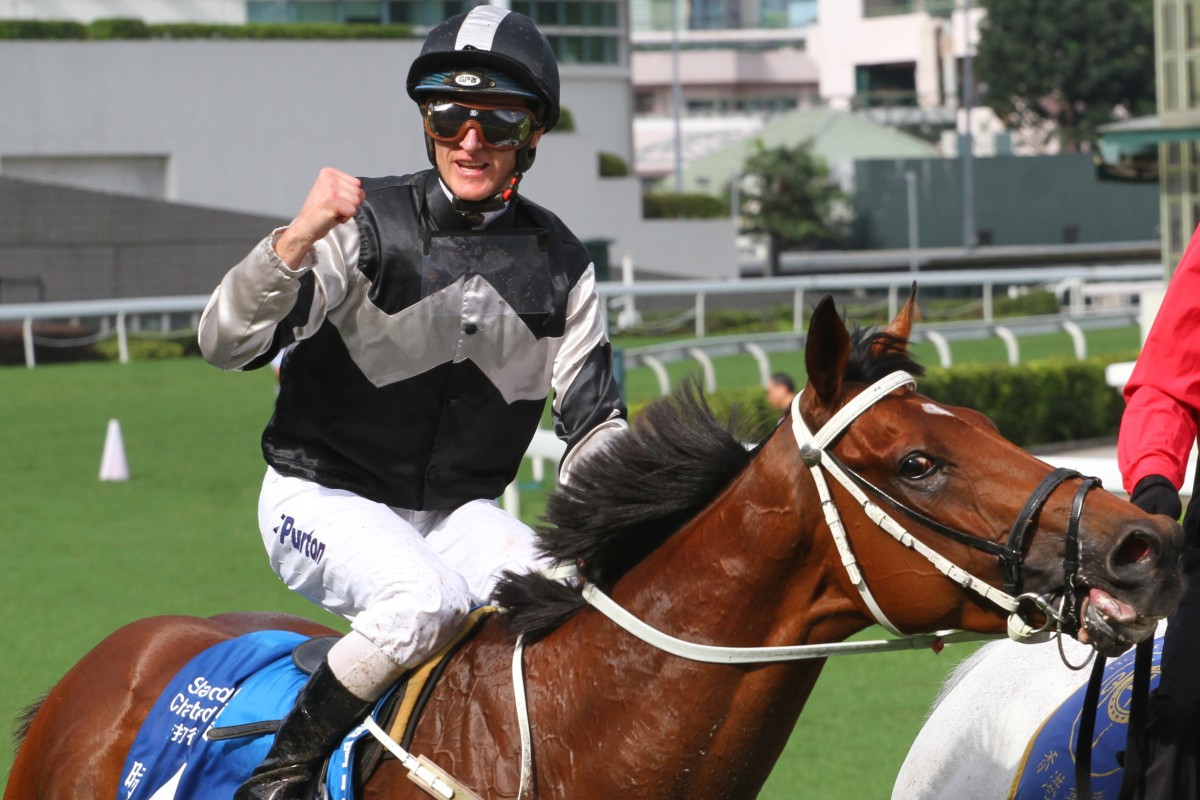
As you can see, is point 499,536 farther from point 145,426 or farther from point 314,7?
point 314,7

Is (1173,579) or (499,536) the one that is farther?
(499,536)

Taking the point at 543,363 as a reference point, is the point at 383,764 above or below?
below

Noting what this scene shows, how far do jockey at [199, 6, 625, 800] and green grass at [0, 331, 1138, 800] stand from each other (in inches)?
105

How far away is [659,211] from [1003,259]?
968 centimetres

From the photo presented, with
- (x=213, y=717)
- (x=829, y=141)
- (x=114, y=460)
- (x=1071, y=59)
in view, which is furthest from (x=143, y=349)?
(x=1071, y=59)

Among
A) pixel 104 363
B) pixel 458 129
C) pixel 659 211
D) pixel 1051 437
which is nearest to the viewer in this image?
pixel 458 129

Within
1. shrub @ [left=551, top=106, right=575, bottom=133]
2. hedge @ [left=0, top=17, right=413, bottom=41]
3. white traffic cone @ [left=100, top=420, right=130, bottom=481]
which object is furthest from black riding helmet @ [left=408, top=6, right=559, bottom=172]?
shrub @ [left=551, top=106, right=575, bottom=133]

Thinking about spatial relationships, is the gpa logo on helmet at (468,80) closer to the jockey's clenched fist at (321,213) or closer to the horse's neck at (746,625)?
the jockey's clenched fist at (321,213)

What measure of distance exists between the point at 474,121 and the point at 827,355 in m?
0.90

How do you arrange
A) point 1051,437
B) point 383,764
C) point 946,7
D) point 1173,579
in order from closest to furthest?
point 1173,579 < point 383,764 < point 1051,437 < point 946,7

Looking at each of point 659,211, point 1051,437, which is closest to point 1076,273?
point 659,211

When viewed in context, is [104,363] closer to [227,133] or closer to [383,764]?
[227,133]

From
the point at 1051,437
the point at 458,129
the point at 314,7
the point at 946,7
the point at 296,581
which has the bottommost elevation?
the point at 1051,437

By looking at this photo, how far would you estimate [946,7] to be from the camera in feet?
222
